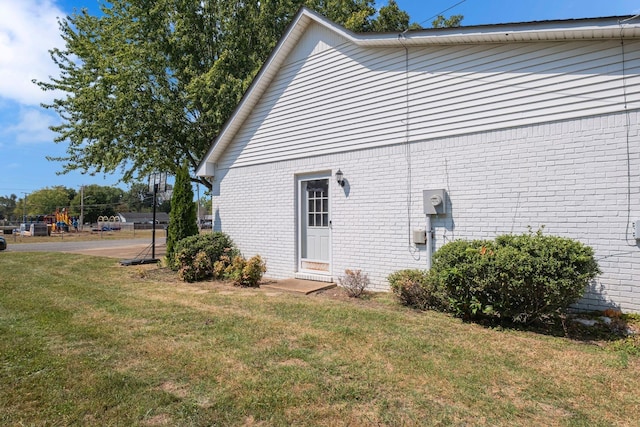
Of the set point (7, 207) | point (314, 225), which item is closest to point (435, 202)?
point (314, 225)

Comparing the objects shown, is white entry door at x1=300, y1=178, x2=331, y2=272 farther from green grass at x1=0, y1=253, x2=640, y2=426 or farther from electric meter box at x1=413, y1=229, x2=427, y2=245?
green grass at x1=0, y1=253, x2=640, y2=426

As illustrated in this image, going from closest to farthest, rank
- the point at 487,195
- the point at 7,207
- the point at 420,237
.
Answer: the point at 487,195, the point at 420,237, the point at 7,207

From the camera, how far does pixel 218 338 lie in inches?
180

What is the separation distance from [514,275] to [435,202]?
2.29 m

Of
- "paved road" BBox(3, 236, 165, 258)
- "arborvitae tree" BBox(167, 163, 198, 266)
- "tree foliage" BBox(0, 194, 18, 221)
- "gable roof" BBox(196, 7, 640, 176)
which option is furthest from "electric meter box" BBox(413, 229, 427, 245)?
"tree foliage" BBox(0, 194, 18, 221)

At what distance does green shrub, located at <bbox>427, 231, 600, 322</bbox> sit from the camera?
14.8ft

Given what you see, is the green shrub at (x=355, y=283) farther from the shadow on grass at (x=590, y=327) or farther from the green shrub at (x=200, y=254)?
the green shrub at (x=200, y=254)

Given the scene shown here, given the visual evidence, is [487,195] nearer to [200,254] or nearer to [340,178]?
[340,178]

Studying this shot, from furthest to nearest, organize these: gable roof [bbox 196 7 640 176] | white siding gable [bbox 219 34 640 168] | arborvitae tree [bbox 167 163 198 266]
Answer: arborvitae tree [bbox 167 163 198 266]
white siding gable [bbox 219 34 640 168]
gable roof [bbox 196 7 640 176]

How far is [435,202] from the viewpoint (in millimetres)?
6688

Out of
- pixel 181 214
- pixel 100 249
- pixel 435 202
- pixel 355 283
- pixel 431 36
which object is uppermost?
pixel 431 36

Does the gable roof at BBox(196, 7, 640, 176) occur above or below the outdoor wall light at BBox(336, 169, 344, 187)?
above

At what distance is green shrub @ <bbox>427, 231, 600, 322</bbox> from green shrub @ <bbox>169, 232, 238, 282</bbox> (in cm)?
597

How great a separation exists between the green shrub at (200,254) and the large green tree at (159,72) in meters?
5.28
